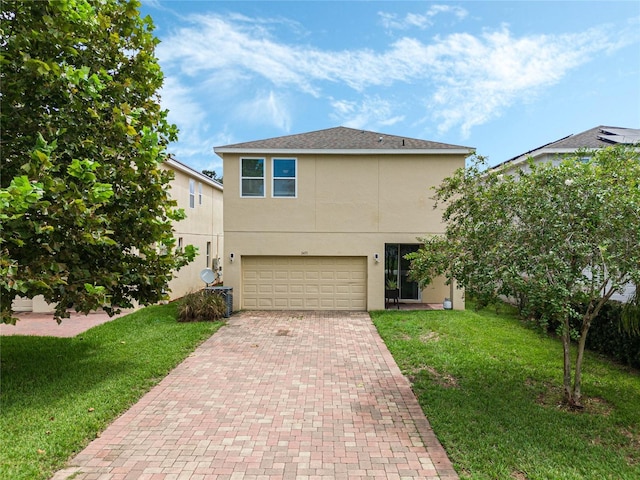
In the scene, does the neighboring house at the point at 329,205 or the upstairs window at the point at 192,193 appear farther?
the upstairs window at the point at 192,193

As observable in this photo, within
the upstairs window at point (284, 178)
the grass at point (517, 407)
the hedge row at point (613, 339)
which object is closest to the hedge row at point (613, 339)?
the hedge row at point (613, 339)

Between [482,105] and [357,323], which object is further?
[482,105]

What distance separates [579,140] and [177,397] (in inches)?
643

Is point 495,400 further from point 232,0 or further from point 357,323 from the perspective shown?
point 232,0

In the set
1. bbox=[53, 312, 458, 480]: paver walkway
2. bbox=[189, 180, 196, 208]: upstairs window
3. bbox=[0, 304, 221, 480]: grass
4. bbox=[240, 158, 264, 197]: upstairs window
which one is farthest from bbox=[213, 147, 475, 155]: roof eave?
bbox=[53, 312, 458, 480]: paver walkway

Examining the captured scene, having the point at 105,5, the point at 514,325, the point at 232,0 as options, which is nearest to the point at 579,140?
the point at 514,325

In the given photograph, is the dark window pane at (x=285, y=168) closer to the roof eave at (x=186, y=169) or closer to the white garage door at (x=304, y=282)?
the white garage door at (x=304, y=282)

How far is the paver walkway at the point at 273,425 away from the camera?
404 cm

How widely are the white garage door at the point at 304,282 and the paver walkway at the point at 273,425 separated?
5.15 meters

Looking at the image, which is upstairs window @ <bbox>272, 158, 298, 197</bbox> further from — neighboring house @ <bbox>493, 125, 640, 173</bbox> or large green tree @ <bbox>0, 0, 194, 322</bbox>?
neighboring house @ <bbox>493, 125, 640, 173</bbox>

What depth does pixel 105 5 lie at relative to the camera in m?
6.79

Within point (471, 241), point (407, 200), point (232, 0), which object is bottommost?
point (471, 241)

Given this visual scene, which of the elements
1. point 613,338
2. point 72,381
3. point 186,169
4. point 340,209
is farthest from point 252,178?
point 613,338

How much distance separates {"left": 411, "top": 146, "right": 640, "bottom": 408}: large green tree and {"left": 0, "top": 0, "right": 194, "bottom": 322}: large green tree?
5.60m
